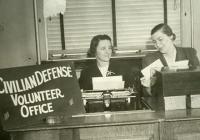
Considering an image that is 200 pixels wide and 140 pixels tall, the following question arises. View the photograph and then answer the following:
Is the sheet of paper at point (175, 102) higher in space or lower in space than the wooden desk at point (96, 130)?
higher

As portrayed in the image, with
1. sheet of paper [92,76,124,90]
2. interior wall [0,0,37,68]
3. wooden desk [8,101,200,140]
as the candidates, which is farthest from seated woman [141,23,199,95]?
interior wall [0,0,37,68]

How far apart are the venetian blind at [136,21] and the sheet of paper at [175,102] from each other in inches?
88.3

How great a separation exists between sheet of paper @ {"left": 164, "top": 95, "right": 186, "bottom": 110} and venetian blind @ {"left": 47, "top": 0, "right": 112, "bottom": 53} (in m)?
2.33

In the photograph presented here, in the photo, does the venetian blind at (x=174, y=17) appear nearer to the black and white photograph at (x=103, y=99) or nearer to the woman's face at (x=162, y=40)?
the black and white photograph at (x=103, y=99)

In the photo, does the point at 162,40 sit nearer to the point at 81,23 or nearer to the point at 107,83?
the point at 107,83

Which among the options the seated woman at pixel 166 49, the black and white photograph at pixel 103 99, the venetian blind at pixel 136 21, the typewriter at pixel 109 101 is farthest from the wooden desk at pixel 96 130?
the venetian blind at pixel 136 21

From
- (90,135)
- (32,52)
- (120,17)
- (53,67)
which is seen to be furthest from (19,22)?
(90,135)

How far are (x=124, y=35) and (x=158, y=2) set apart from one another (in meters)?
0.66

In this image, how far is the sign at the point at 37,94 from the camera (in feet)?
6.69

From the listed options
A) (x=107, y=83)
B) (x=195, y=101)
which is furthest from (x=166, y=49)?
(x=195, y=101)

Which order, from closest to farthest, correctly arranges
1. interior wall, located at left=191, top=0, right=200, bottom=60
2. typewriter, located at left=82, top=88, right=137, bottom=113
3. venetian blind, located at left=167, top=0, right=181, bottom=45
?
1. typewriter, located at left=82, top=88, right=137, bottom=113
2. interior wall, located at left=191, top=0, right=200, bottom=60
3. venetian blind, located at left=167, top=0, right=181, bottom=45

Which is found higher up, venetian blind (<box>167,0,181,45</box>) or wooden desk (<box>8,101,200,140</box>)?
venetian blind (<box>167,0,181,45</box>)

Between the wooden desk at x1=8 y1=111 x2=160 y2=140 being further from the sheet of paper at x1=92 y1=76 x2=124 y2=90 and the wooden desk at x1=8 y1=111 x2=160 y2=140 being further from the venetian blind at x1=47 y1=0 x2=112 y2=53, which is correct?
the venetian blind at x1=47 y1=0 x2=112 y2=53

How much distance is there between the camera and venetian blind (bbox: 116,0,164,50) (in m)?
4.45
